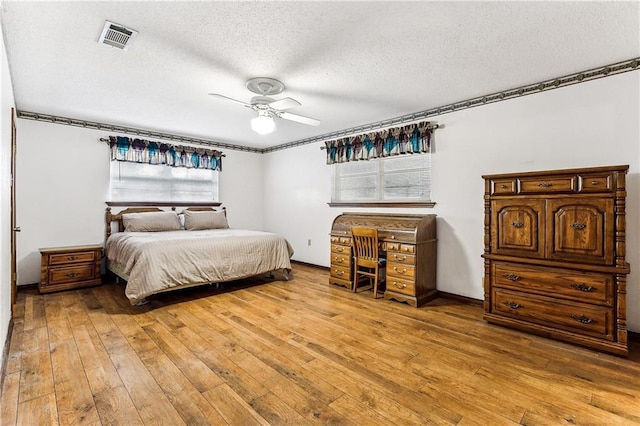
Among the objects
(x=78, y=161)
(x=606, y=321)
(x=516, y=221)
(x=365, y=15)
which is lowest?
(x=606, y=321)

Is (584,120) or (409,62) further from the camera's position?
(584,120)

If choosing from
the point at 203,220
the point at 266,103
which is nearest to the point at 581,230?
the point at 266,103

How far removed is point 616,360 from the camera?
2.37 m

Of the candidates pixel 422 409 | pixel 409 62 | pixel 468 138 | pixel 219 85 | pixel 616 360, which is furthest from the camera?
pixel 468 138

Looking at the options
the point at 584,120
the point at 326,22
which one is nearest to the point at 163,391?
the point at 326,22

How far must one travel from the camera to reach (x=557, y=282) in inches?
107

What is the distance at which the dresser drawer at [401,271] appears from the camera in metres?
3.68

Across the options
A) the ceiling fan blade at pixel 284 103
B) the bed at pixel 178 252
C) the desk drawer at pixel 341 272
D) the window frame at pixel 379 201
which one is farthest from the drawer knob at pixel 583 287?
the bed at pixel 178 252

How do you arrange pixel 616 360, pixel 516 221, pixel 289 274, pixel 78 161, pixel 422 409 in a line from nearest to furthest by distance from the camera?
pixel 422 409
pixel 616 360
pixel 516 221
pixel 78 161
pixel 289 274

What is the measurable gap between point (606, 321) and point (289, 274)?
377cm

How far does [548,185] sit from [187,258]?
12.8 feet

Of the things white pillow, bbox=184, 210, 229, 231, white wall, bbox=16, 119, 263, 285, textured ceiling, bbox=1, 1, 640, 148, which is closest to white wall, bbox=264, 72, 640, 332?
textured ceiling, bbox=1, 1, 640, 148

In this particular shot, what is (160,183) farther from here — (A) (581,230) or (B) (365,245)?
(A) (581,230)

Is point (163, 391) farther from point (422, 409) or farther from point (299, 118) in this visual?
point (299, 118)
